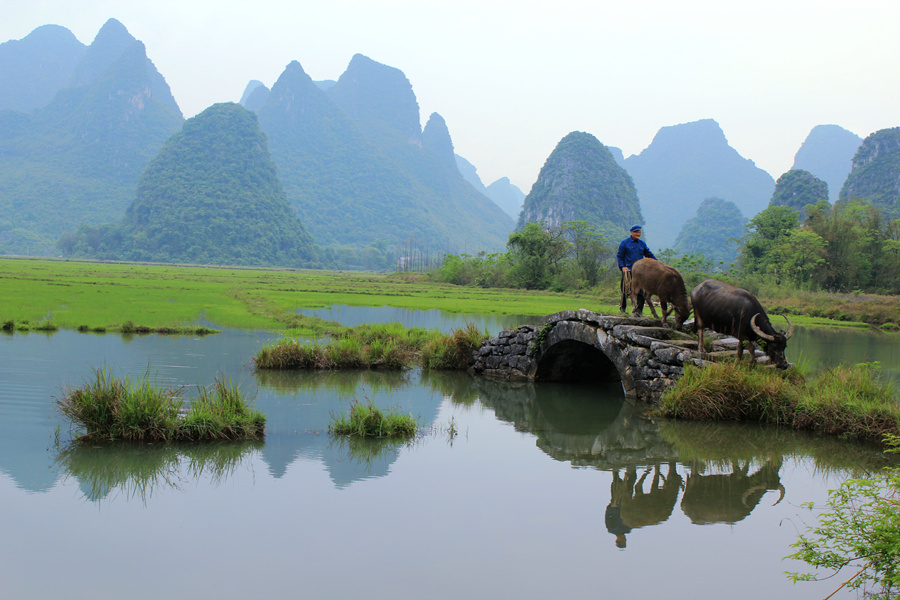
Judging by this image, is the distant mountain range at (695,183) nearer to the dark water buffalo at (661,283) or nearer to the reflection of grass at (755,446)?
the dark water buffalo at (661,283)

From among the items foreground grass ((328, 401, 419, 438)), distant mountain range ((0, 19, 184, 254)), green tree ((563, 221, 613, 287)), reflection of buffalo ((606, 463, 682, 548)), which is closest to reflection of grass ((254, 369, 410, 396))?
foreground grass ((328, 401, 419, 438))

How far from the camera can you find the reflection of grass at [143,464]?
17.7 ft

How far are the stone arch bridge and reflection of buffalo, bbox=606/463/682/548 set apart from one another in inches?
107

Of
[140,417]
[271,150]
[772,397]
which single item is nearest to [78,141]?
[271,150]

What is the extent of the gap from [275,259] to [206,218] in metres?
11.8

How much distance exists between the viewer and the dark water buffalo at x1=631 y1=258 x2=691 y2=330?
910 centimetres

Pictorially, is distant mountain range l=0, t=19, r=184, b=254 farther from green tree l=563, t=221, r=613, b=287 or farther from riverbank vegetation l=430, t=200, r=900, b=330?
green tree l=563, t=221, r=613, b=287

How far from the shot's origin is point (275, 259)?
9619cm

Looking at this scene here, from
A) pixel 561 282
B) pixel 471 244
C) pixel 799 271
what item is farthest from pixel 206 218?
pixel 799 271

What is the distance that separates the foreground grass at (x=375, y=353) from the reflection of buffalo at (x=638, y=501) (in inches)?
244

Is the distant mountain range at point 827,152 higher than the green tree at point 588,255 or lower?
higher

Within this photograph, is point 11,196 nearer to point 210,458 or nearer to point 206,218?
point 206,218

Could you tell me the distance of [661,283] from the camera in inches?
360

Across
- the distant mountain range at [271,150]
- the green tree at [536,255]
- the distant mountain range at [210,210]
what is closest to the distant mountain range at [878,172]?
the green tree at [536,255]
